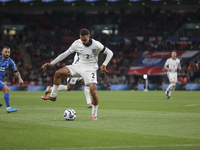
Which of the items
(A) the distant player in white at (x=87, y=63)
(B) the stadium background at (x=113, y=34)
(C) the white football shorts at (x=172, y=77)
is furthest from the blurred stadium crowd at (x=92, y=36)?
(A) the distant player in white at (x=87, y=63)

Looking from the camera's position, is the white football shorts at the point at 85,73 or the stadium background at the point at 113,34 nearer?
the white football shorts at the point at 85,73

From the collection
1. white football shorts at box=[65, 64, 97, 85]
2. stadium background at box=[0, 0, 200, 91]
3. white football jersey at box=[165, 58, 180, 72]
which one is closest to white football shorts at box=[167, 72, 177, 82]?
white football jersey at box=[165, 58, 180, 72]

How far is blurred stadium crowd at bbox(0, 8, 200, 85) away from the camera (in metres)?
42.9

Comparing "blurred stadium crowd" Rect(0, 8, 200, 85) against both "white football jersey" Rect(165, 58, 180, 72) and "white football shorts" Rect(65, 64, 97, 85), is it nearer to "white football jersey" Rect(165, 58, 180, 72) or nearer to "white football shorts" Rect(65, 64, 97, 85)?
"white football jersey" Rect(165, 58, 180, 72)

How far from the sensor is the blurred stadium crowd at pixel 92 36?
42.9 meters

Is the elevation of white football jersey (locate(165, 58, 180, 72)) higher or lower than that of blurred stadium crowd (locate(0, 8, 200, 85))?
lower

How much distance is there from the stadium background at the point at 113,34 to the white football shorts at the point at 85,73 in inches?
1136

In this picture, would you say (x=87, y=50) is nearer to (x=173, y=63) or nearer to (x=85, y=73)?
(x=85, y=73)

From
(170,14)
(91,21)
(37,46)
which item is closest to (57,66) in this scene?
(37,46)

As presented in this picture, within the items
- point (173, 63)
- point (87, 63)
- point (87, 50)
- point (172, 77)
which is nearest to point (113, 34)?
point (173, 63)

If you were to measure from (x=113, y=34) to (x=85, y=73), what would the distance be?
39263 millimetres

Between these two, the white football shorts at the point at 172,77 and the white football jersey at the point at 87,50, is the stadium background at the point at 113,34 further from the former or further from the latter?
the white football jersey at the point at 87,50

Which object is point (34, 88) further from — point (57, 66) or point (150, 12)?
point (150, 12)

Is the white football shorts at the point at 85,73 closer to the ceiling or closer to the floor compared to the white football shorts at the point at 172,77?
closer to the ceiling
